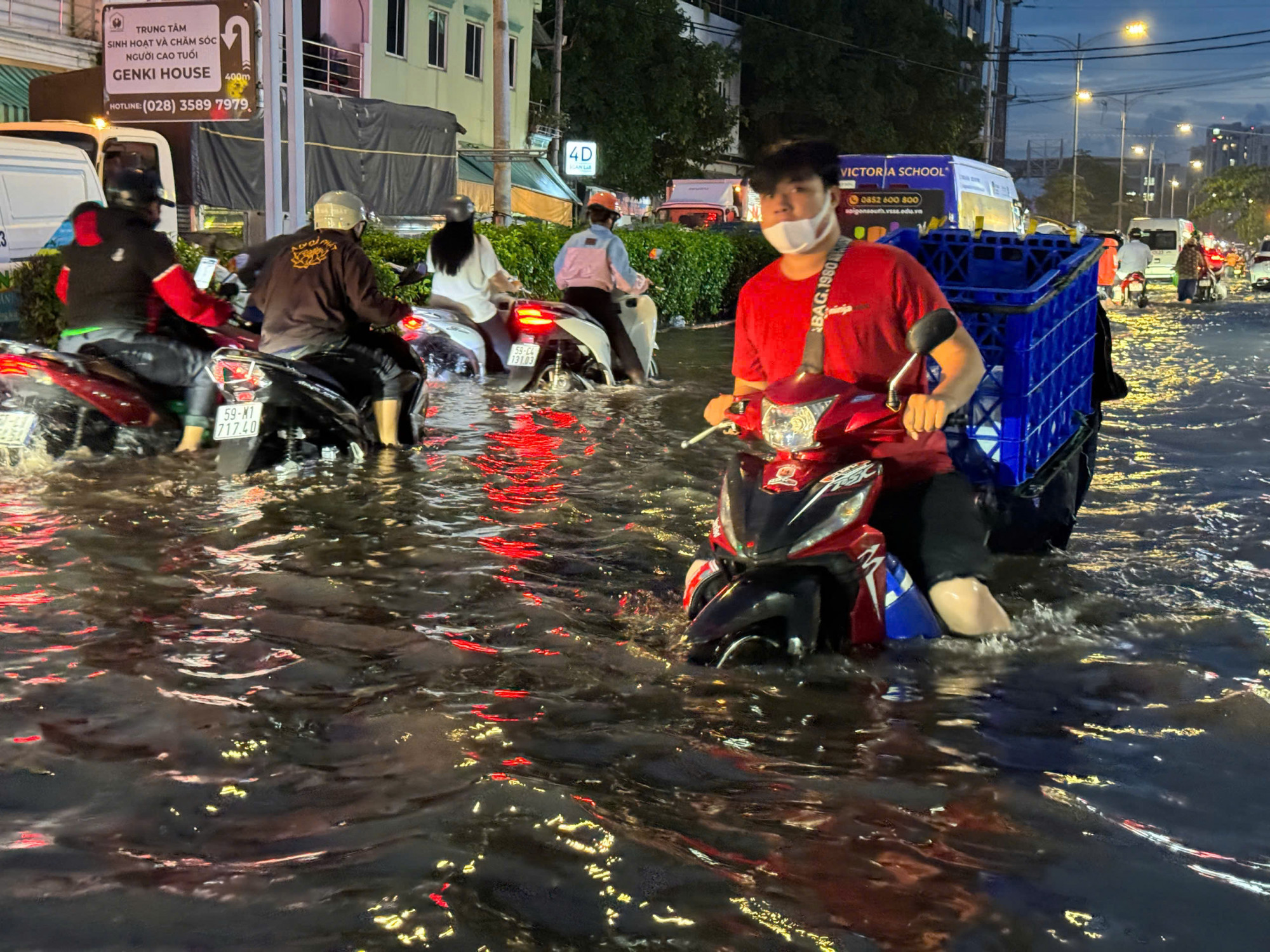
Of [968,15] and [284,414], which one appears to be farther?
[968,15]

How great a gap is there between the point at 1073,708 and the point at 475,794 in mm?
1992

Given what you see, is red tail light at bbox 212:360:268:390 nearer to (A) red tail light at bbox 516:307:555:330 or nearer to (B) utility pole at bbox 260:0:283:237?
(A) red tail light at bbox 516:307:555:330

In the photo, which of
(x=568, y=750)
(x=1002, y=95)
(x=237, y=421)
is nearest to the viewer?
(x=568, y=750)

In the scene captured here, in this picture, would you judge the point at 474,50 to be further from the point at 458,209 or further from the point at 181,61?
the point at 458,209

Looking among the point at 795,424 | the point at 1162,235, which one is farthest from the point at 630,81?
the point at 795,424

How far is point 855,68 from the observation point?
54.1 metres

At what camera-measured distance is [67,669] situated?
4.84 metres

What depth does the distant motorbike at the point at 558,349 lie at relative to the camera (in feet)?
42.3

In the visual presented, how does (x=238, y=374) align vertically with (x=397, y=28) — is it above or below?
below

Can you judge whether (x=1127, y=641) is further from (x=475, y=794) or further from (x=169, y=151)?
(x=169, y=151)

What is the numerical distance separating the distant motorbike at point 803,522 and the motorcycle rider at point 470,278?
8093mm

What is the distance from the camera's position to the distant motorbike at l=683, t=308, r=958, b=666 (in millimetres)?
4641

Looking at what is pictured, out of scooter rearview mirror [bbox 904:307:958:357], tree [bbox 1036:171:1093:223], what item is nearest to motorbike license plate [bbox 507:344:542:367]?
scooter rearview mirror [bbox 904:307:958:357]

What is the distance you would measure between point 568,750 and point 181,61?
1104 centimetres
